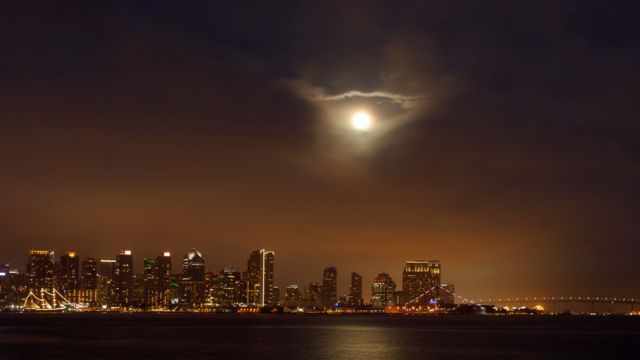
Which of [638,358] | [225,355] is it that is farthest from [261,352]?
[638,358]

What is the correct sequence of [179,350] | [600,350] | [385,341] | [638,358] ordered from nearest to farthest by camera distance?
[638,358], [179,350], [600,350], [385,341]

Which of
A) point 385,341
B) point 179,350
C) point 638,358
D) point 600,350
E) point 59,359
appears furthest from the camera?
point 385,341

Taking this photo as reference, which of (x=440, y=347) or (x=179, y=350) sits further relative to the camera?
(x=440, y=347)

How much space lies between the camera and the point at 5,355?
Answer: 92375 mm

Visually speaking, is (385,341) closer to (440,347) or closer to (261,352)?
(440,347)

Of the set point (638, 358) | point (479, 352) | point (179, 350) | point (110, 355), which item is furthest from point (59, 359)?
point (638, 358)

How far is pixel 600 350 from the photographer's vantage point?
363 feet

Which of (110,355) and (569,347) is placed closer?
(110,355)

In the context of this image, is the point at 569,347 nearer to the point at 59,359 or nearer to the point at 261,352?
the point at 261,352

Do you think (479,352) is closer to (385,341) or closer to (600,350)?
(600,350)

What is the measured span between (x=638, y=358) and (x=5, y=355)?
72046 millimetres

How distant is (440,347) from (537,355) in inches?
693

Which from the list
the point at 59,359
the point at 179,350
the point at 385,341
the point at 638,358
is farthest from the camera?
the point at 385,341

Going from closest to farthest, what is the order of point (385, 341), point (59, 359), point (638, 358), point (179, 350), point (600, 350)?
point (59, 359), point (638, 358), point (179, 350), point (600, 350), point (385, 341)
